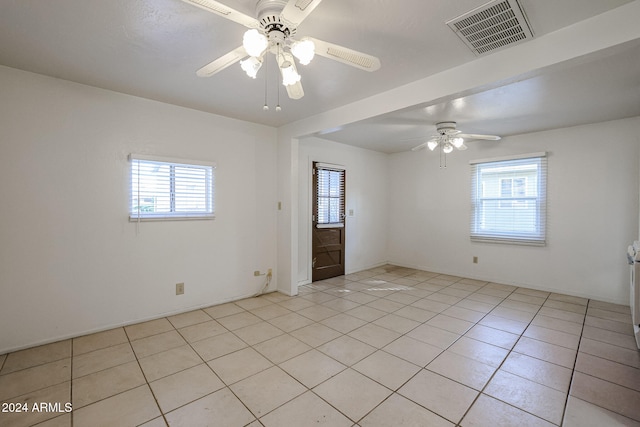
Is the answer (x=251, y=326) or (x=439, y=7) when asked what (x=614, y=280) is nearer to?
(x=439, y=7)

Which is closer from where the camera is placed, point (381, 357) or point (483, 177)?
point (381, 357)

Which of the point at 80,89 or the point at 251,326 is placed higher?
the point at 80,89

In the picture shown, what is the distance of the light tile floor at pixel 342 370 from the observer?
5.65 ft

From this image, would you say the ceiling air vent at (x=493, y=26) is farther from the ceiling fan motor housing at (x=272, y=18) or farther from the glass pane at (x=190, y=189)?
the glass pane at (x=190, y=189)

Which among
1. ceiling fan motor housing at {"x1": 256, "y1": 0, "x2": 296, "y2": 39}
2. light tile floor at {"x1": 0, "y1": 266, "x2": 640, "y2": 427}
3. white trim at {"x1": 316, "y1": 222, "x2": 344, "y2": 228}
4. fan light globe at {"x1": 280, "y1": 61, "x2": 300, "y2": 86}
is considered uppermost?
ceiling fan motor housing at {"x1": 256, "y1": 0, "x2": 296, "y2": 39}

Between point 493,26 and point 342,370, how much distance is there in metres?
2.60

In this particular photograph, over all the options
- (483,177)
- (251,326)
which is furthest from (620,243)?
(251,326)

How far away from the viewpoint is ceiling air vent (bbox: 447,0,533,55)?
64.2 inches

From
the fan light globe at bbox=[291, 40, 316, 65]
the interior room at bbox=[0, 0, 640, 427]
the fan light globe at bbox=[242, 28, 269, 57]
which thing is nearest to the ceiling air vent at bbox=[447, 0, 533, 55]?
the interior room at bbox=[0, 0, 640, 427]

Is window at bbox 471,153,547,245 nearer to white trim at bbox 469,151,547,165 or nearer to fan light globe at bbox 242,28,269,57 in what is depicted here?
white trim at bbox 469,151,547,165

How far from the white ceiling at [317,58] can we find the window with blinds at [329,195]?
1.43 m

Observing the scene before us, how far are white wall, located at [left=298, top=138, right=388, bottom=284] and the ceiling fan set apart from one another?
2.88 meters

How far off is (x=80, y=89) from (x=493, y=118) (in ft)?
15.0

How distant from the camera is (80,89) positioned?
2680 millimetres
